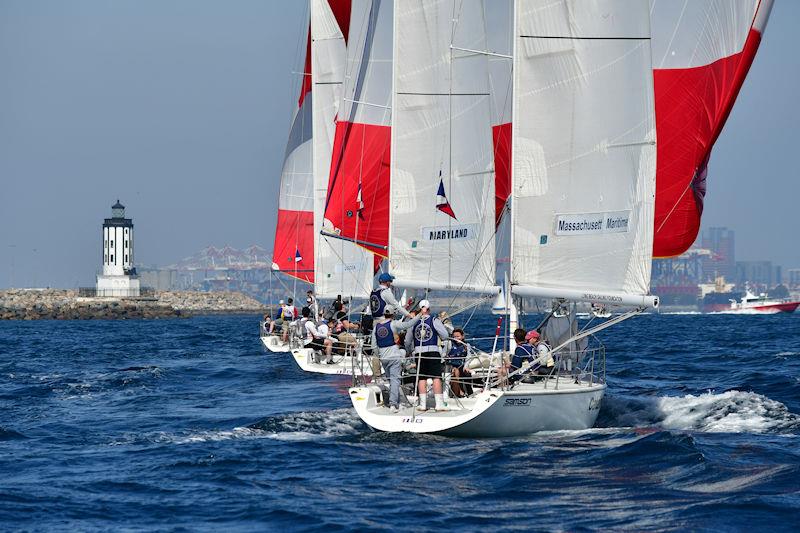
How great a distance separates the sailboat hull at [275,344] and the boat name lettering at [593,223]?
20.3 m

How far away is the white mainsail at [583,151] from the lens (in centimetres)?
1645

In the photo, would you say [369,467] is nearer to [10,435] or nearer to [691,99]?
[10,435]

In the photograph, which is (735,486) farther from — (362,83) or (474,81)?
(362,83)

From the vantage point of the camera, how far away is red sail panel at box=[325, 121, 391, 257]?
28484mm

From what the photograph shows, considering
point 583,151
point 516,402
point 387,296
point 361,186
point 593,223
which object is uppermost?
point 361,186

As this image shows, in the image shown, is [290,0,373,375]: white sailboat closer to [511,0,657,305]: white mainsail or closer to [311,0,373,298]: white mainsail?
[311,0,373,298]: white mainsail

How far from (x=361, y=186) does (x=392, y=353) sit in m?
13.1

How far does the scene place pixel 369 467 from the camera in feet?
46.4

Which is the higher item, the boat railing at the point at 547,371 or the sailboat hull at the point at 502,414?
the boat railing at the point at 547,371

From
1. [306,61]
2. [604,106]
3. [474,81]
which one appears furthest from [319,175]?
[604,106]

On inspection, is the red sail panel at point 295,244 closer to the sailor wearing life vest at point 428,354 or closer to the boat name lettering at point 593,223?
the boat name lettering at point 593,223

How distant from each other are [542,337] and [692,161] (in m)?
3.83

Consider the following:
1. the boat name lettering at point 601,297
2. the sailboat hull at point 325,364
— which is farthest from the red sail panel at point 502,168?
the boat name lettering at point 601,297

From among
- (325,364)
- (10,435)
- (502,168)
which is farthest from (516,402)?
(325,364)
